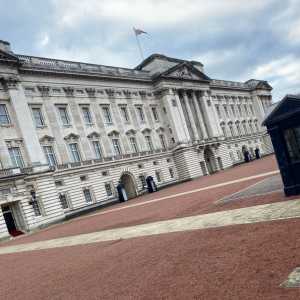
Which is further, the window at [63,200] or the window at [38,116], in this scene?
the window at [38,116]

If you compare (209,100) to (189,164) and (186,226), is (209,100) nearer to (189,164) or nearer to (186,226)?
(189,164)

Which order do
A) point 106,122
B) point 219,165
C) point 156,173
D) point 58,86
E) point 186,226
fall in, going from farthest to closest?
point 219,165 → point 156,173 → point 106,122 → point 58,86 → point 186,226

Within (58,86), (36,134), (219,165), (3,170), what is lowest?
(219,165)

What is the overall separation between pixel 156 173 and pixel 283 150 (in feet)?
Answer: 130

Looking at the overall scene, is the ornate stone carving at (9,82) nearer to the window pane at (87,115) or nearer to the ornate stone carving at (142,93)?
the window pane at (87,115)

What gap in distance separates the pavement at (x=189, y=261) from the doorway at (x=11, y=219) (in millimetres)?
19074

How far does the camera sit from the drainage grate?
586 centimetres

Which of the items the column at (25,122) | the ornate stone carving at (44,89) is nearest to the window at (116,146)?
the ornate stone carving at (44,89)

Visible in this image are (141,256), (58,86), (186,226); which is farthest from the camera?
(58,86)

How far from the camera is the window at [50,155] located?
40.1 meters

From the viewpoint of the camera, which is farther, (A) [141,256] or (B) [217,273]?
(A) [141,256]

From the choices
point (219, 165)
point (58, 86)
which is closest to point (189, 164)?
point (219, 165)

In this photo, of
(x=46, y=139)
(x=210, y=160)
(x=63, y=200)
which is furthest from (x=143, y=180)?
(x=210, y=160)

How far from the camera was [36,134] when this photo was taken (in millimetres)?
39125
